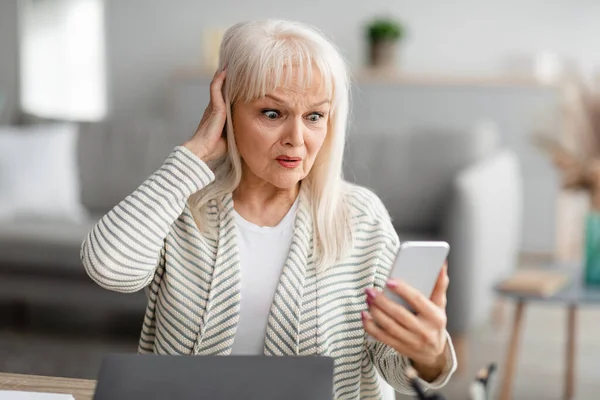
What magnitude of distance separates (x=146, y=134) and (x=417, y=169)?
115cm

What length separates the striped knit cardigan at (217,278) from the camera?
116cm

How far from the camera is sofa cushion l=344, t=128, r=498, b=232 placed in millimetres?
3432

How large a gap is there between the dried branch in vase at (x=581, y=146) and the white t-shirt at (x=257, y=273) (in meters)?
1.59

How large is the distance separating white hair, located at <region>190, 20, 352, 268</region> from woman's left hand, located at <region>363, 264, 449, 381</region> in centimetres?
26

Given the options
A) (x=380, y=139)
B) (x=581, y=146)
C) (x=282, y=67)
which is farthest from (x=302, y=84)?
(x=380, y=139)

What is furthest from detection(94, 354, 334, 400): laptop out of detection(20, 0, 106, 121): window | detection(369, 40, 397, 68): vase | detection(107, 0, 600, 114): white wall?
detection(20, 0, 106, 121): window

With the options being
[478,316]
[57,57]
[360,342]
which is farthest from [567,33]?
[360,342]

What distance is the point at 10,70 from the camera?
6.42 metres

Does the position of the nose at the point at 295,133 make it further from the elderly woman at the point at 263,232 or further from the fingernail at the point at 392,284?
the fingernail at the point at 392,284

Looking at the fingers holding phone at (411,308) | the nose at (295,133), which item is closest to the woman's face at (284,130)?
the nose at (295,133)

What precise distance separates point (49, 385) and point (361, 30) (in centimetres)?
503

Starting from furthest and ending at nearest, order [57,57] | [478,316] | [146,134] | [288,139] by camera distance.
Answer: [57,57] < [146,134] < [478,316] < [288,139]

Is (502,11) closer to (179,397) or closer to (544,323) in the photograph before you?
(544,323)

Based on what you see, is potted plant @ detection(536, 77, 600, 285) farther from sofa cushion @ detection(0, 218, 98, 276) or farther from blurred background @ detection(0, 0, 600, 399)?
sofa cushion @ detection(0, 218, 98, 276)
